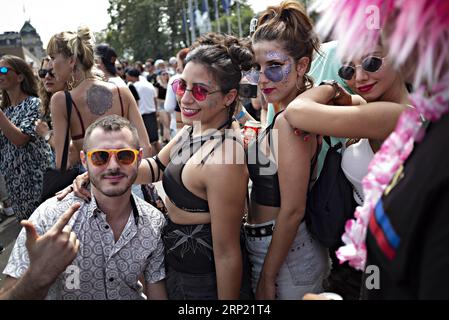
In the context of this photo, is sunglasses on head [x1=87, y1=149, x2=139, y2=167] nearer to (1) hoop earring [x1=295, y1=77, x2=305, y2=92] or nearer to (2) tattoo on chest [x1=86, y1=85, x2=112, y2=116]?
(1) hoop earring [x1=295, y1=77, x2=305, y2=92]

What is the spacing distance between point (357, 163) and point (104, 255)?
1.24m

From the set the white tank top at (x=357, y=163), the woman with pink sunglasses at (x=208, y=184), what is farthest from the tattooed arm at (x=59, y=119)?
the white tank top at (x=357, y=163)

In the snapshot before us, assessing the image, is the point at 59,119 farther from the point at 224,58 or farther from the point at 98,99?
the point at 224,58

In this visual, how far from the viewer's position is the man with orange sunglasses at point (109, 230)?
6.40 ft

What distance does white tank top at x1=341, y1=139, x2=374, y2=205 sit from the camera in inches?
71.8

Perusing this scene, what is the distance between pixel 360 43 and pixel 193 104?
1.12 meters

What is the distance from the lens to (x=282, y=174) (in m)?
1.85

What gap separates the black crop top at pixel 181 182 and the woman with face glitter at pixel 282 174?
234 millimetres

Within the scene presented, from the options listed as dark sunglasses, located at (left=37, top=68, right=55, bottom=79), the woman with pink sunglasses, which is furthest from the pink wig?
dark sunglasses, located at (left=37, top=68, right=55, bottom=79)

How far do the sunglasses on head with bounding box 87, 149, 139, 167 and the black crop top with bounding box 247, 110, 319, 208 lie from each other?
59cm

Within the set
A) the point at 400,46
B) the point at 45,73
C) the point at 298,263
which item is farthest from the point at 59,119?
the point at 400,46

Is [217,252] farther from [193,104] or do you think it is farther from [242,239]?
[193,104]

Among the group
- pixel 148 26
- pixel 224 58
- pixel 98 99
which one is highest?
pixel 224 58

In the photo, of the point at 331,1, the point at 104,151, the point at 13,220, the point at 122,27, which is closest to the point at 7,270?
the point at 104,151
